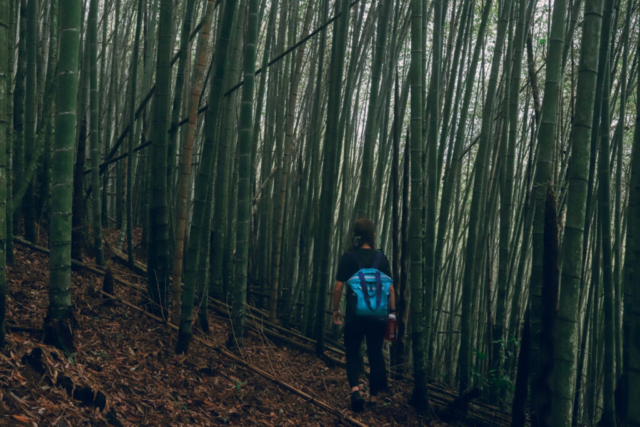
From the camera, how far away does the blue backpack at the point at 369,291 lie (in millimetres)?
2686

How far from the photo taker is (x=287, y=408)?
8.57 ft

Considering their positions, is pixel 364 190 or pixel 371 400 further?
pixel 364 190

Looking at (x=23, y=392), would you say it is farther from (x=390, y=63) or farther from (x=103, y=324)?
(x=390, y=63)

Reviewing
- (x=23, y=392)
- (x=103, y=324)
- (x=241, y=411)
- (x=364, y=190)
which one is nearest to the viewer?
(x=23, y=392)

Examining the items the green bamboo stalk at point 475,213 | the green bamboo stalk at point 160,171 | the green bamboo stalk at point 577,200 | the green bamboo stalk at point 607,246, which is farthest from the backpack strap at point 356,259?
the green bamboo stalk at point 577,200

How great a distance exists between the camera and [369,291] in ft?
8.83

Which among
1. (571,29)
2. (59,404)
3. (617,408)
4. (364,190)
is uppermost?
(571,29)

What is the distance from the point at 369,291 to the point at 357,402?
61 cm

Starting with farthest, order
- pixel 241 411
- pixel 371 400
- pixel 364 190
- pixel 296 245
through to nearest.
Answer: pixel 296 245, pixel 364 190, pixel 371 400, pixel 241 411

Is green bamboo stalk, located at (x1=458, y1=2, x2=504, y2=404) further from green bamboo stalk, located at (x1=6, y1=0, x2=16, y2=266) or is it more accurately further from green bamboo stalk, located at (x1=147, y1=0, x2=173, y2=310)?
green bamboo stalk, located at (x1=6, y1=0, x2=16, y2=266)

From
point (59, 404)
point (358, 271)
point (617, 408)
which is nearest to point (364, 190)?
point (358, 271)

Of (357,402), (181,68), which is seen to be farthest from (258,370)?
(181,68)

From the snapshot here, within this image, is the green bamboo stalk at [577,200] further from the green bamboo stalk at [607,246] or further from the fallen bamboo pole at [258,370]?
the fallen bamboo pole at [258,370]

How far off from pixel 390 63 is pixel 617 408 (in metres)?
2.95
